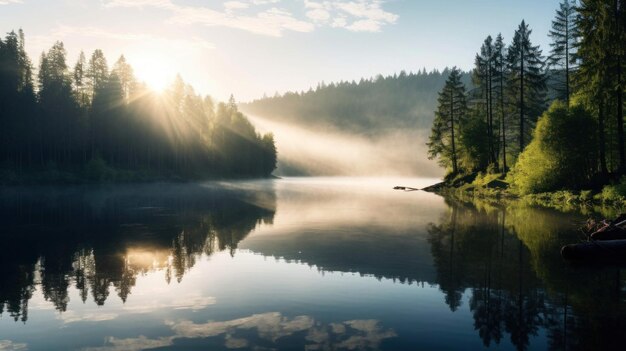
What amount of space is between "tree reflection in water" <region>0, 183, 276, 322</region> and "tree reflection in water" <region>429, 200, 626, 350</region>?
9906mm

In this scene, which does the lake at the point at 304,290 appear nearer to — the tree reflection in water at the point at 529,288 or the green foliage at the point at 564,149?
the tree reflection in water at the point at 529,288

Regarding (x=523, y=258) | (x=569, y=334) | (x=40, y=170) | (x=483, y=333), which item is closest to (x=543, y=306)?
(x=569, y=334)

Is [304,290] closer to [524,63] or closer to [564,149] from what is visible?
[564,149]

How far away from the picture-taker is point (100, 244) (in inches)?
872

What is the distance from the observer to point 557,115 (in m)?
44.6

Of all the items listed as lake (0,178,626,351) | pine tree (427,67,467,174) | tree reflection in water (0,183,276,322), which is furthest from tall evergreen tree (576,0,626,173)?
pine tree (427,67,467,174)

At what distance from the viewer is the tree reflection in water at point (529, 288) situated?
10117 millimetres

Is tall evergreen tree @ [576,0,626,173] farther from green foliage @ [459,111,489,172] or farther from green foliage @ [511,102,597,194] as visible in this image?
green foliage @ [459,111,489,172]

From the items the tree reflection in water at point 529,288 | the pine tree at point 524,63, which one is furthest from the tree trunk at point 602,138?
the tree reflection in water at point 529,288

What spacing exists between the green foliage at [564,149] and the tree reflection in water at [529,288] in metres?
21.5

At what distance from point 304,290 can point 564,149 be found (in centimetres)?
3914

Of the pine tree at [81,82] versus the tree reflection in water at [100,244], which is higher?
the pine tree at [81,82]

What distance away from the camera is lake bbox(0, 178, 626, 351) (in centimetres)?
1005

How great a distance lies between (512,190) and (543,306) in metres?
43.4
